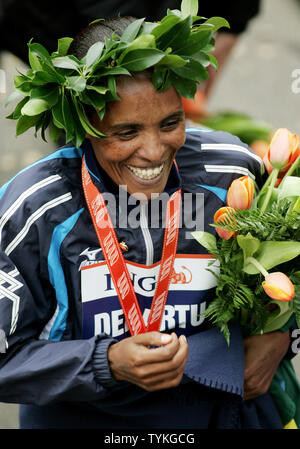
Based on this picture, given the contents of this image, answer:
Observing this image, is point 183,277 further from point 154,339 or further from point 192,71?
point 192,71

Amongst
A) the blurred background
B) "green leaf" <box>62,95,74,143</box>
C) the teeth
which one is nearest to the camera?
"green leaf" <box>62,95,74,143</box>

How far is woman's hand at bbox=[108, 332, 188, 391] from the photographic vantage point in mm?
2230

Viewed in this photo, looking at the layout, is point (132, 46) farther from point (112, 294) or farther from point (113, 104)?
point (112, 294)

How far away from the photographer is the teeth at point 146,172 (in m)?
2.40

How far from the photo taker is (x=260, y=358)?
265cm

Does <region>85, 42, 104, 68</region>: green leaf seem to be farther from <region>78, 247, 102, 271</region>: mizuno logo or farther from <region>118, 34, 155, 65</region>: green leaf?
<region>78, 247, 102, 271</region>: mizuno logo

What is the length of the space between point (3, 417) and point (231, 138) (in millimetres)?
2436

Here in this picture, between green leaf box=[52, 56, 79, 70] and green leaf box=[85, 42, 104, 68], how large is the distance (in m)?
0.04

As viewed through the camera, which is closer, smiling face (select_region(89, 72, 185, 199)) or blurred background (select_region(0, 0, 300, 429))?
smiling face (select_region(89, 72, 185, 199))

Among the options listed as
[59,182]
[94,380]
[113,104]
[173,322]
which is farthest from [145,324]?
[113,104]

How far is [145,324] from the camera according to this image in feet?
8.32

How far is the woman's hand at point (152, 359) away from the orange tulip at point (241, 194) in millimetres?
484
